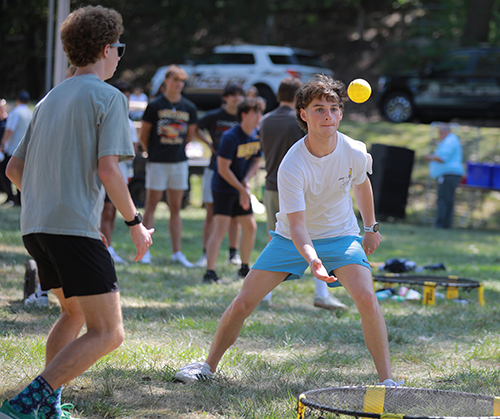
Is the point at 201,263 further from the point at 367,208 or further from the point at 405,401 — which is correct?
the point at 405,401

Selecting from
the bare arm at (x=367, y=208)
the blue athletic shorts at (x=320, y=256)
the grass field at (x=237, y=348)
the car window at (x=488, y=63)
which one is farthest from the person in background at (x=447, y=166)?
the blue athletic shorts at (x=320, y=256)

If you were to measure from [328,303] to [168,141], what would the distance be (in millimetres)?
2940

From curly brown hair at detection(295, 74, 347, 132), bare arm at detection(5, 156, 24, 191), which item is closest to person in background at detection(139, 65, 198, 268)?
curly brown hair at detection(295, 74, 347, 132)

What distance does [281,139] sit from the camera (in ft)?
19.4

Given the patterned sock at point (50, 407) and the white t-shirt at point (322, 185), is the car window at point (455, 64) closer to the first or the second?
the white t-shirt at point (322, 185)

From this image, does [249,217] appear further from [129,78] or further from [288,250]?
[129,78]

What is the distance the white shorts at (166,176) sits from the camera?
767 centimetres

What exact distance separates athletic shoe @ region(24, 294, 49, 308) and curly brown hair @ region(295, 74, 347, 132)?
113 inches

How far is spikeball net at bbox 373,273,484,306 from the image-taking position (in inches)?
252

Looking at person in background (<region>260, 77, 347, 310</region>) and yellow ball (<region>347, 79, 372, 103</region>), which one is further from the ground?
yellow ball (<region>347, 79, 372, 103</region>)

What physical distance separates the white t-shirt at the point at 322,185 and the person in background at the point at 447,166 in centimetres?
1033

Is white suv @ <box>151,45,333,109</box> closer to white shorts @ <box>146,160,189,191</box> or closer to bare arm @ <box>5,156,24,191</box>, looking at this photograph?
white shorts @ <box>146,160,189,191</box>

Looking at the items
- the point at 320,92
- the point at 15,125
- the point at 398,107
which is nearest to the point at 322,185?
the point at 320,92

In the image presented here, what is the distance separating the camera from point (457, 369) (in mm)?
4258
